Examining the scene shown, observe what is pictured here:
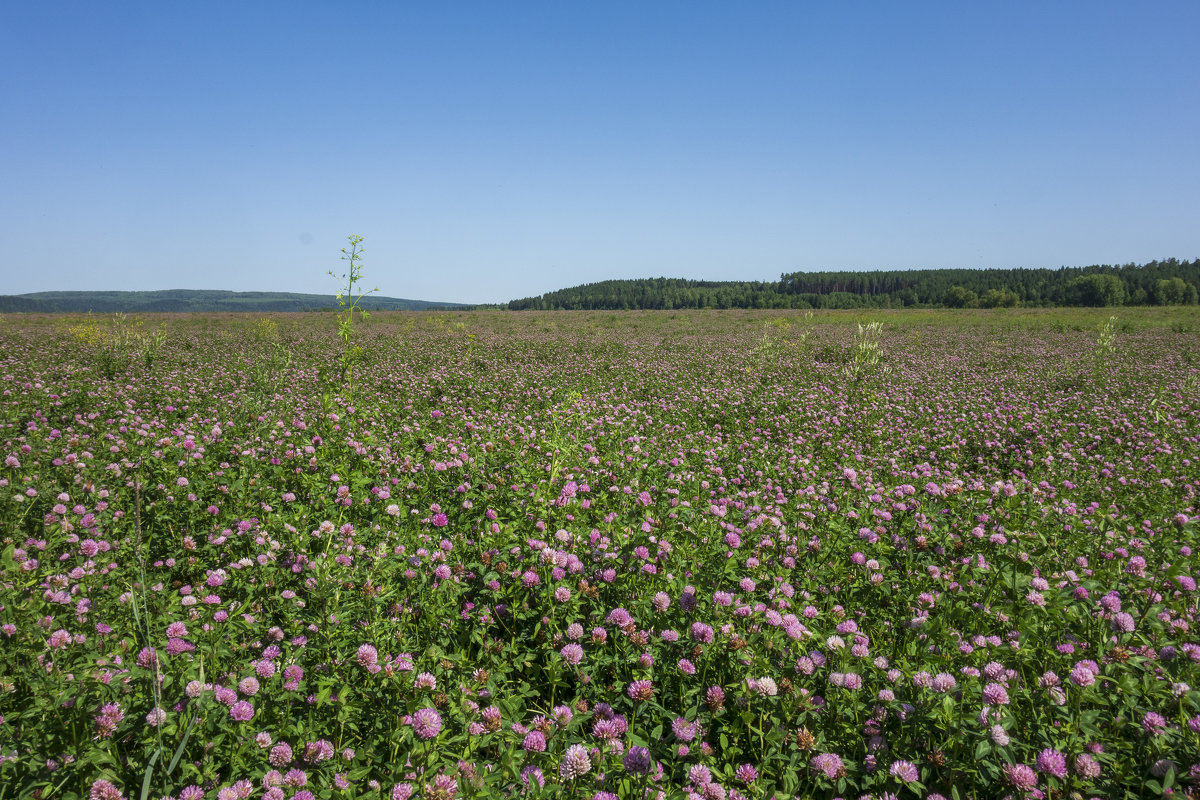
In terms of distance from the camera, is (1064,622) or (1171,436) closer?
(1064,622)

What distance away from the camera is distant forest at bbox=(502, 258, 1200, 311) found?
77125mm

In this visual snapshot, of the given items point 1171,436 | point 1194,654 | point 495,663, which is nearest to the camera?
point 1194,654

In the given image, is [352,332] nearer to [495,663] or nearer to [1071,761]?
[495,663]

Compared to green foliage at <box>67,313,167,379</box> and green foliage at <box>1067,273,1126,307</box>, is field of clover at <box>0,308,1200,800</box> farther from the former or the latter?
green foliage at <box>1067,273,1126,307</box>

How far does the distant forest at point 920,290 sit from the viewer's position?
7712cm

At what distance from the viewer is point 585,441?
19.2 feet

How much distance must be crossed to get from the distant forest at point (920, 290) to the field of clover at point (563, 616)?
7854cm

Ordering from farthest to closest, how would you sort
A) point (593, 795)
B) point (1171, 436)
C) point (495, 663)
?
point (1171, 436) < point (495, 663) < point (593, 795)

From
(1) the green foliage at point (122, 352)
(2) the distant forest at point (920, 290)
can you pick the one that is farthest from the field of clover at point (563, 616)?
(2) the distant forest at point (920, 290)

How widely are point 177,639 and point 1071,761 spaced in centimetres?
337

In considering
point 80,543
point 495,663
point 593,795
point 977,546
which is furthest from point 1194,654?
point 80,543

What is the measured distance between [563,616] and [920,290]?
404ft

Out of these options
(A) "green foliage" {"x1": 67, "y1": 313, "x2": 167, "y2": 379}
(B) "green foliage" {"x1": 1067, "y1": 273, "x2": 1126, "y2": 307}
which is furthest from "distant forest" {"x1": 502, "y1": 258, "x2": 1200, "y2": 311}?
(A) "green foliage" {"x1": 67, "y1": 313, "x2": 167, "y2": 379}

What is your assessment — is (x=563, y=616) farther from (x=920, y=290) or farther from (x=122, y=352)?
(x=920, y=290)
